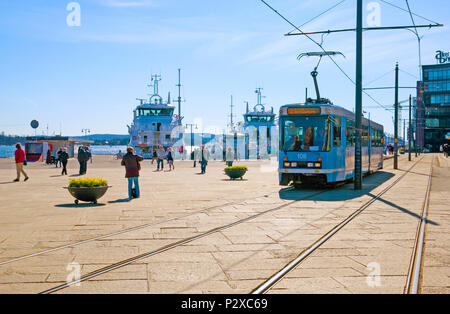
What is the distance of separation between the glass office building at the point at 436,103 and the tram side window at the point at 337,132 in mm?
91885

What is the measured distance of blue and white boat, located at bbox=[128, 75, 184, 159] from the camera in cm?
5628

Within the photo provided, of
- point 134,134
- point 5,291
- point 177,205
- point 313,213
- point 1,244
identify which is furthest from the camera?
point 134,134

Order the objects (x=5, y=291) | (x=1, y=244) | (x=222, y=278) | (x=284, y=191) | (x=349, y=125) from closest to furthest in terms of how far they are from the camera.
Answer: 1. (x=5, y=291)
2. (x=222, y=278)
3. (x=1, y=244)
4. (x=284, y=191)
5. (x=349, y=125)

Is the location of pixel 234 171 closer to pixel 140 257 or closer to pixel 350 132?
pixel 350 132

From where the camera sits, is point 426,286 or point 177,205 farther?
point 177,205

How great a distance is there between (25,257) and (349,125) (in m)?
13.9

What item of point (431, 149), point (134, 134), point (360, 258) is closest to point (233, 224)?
point (360, 258)

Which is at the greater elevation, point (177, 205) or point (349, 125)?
point (349, 125)

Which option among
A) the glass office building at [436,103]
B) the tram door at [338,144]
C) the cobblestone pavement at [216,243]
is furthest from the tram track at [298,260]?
the glass office building at [436,103]

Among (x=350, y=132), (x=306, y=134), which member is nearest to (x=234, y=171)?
(x=350, y=132)

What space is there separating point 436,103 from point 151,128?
70.7 meters

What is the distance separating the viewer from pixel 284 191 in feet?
51.5

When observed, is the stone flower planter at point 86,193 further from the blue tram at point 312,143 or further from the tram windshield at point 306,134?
the tram windshield at point 306,134
